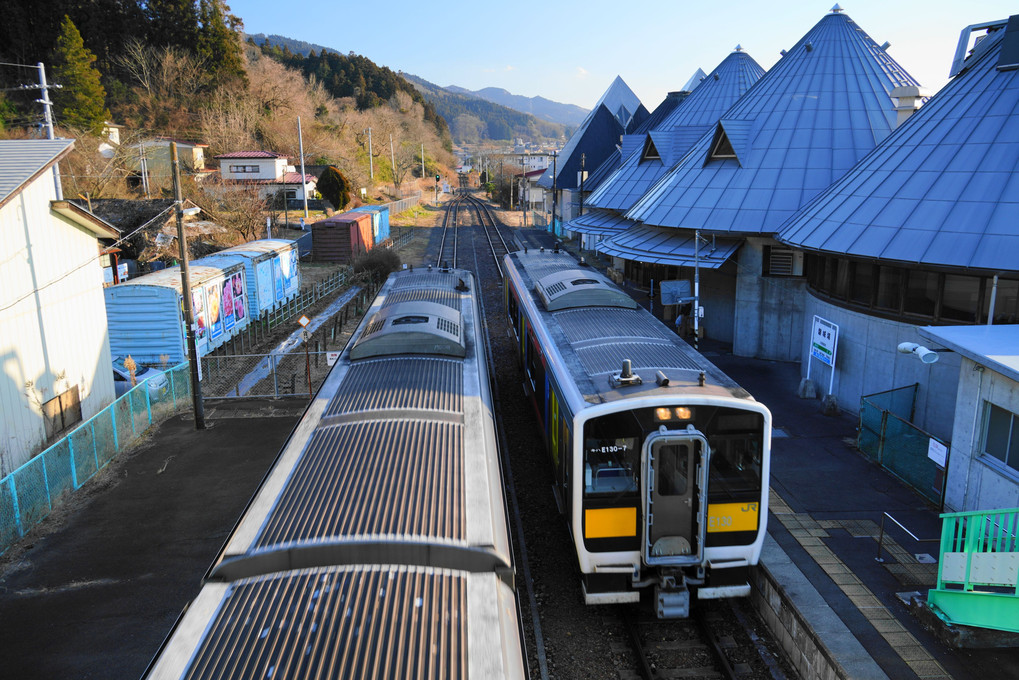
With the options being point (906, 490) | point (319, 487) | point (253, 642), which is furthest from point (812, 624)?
point (253, 642)

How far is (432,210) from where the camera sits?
276 ft

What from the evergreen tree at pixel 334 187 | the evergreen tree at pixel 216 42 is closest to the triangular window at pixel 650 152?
the evergreen tree at pixel 334 187

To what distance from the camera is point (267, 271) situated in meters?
26.9

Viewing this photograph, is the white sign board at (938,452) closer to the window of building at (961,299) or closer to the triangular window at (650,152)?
the window of building at (961,299)

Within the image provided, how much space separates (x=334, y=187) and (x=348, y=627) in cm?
5624

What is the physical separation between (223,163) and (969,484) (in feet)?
189

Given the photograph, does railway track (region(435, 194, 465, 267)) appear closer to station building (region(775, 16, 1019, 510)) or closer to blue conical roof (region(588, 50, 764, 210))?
blue conical roof (region(588, 50, 764, 210))

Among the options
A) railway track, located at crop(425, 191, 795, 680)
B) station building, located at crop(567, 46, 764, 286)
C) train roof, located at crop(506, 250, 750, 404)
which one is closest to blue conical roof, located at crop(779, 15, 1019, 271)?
train roof, located at crop(506, 250, 750, 404)

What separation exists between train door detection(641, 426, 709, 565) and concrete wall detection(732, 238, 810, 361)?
13.6m

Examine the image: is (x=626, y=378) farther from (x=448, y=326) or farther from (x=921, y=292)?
(x=921, y=292)

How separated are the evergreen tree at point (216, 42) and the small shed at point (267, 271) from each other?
46523mm

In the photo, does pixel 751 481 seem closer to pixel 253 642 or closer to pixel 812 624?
pixel 812 624

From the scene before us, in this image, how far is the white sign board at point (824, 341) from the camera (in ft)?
51.9

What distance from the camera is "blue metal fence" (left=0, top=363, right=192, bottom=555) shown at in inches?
436
